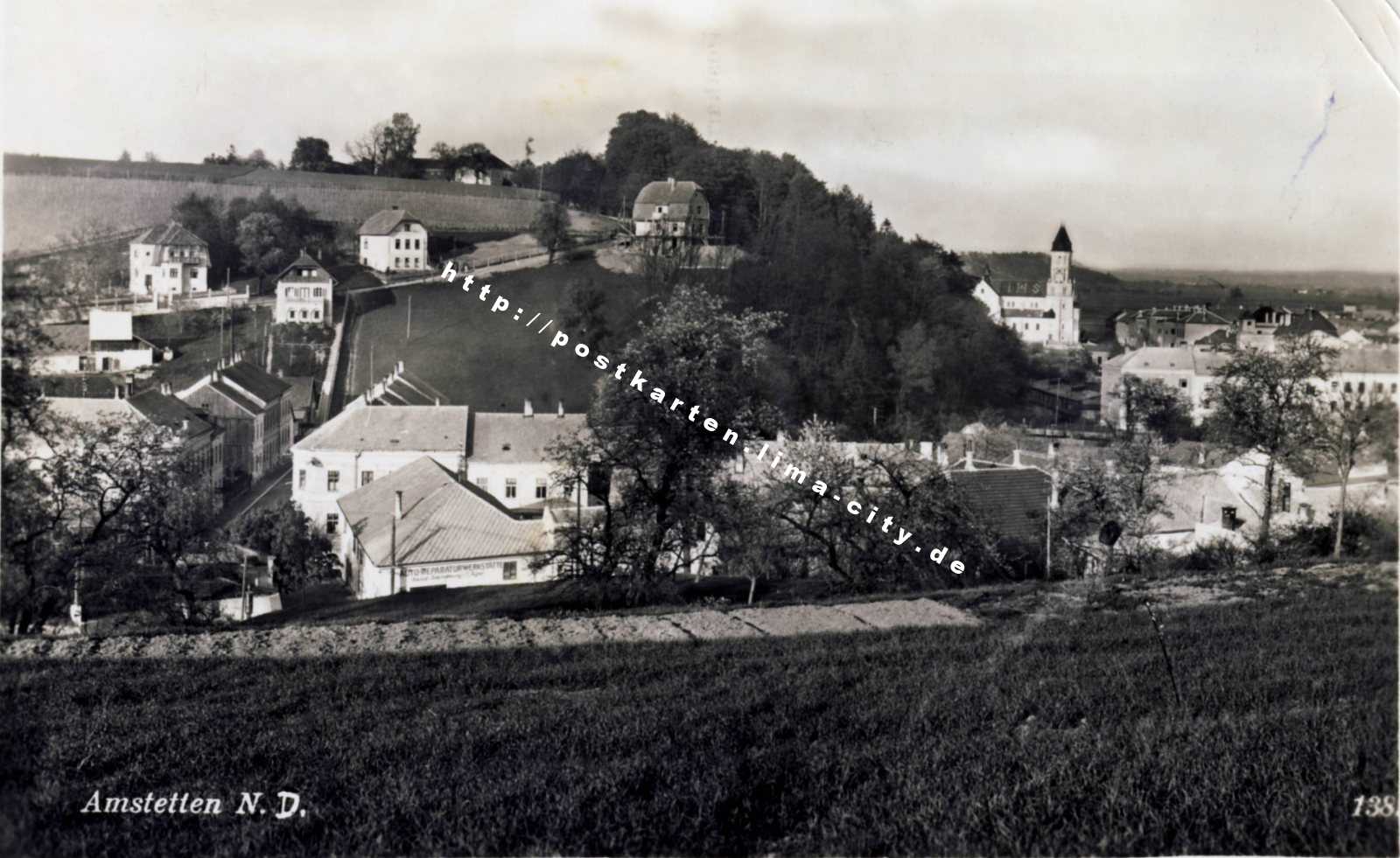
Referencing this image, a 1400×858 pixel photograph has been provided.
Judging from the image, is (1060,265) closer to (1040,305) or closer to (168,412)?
(1040,305)

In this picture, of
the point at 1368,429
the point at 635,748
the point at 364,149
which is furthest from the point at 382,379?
the point at 1368,429

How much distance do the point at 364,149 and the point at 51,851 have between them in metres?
2.68

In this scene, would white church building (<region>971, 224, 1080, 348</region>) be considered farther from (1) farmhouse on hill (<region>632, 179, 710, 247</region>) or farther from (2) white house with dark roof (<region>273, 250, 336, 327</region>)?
(2) white house with dark roof (<region>273, 250, 336, 327</region>)

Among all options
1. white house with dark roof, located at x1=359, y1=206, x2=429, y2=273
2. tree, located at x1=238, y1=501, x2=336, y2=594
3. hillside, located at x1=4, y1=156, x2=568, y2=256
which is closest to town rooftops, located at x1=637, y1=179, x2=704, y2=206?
hillside, located at x1=4, y1=156, x2=568, y2=256

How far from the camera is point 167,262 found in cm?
434

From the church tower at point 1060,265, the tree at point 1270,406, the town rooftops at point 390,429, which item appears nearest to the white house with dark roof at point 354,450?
the town rooftops at point 390,429

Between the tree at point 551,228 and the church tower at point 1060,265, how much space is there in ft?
6.62

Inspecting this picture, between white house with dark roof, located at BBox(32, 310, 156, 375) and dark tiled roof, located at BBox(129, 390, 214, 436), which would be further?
dark tiled roof, located at BBox(129, 390, 214, 436)

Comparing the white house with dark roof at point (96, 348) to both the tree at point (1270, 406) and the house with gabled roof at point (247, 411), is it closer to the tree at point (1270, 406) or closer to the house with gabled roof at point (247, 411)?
the house with gabled roof at point (247, 411)

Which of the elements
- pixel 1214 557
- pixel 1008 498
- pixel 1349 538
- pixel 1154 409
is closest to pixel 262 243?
pixel 1008 498

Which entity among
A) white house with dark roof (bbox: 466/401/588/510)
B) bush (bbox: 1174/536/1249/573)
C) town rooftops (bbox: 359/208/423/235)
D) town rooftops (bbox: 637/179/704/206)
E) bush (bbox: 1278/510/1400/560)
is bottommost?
bush (bbox: 1174/536/1249/573)

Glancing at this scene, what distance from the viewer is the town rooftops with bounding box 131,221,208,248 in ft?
14.2

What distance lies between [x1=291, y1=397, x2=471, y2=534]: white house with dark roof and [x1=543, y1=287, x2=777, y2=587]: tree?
56 centimetres

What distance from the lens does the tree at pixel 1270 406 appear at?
4.34 m
